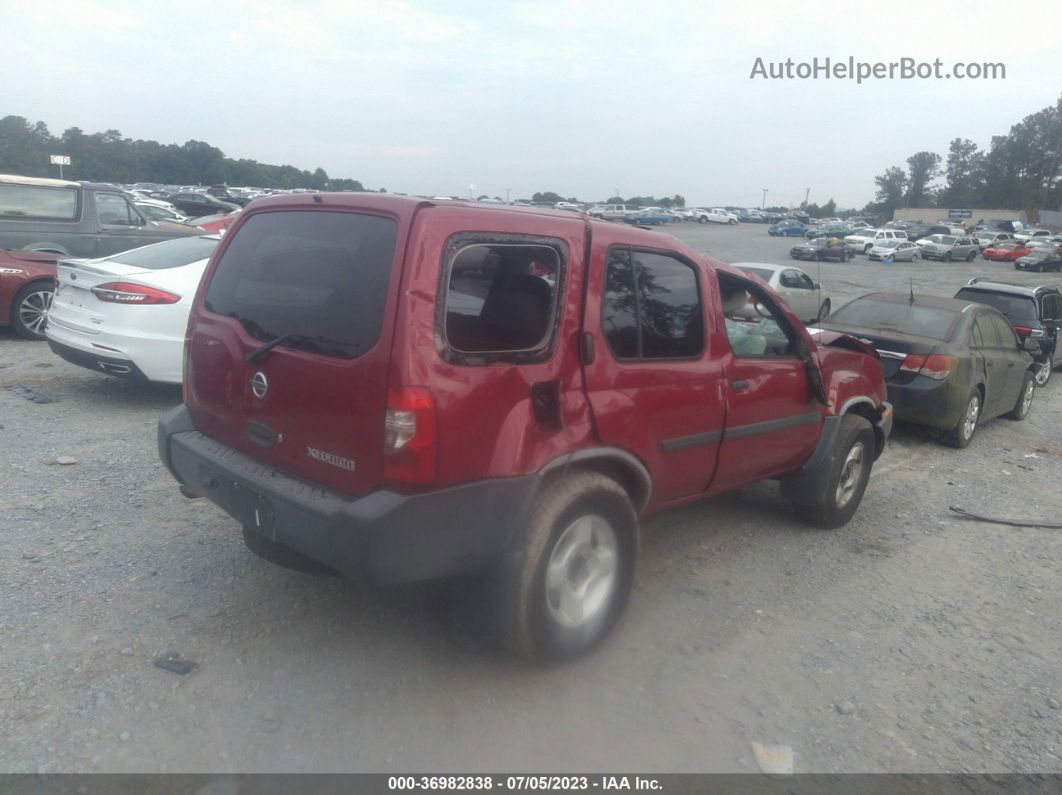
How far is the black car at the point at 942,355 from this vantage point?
316 inches

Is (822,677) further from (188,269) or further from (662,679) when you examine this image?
(188,269)

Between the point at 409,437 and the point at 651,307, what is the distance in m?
1.51

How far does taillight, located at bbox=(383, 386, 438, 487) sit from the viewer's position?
3.05 metres

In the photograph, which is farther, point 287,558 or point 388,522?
point 287,558

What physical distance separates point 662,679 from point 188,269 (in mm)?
5763

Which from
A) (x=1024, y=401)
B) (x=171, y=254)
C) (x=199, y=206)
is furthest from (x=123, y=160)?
(x=1024, y=401)

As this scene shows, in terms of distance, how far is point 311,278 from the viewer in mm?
3500

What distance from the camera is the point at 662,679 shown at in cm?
370

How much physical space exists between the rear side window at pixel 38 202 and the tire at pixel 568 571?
33.4 feet

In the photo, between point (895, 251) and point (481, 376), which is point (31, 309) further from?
point (895, 251)

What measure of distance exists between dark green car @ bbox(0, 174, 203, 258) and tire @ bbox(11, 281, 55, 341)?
3.66 ft

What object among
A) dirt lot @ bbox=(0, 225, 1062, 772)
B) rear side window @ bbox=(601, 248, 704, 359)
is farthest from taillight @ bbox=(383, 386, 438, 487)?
rear side window @ bbox=(601, 248, 704, 359)

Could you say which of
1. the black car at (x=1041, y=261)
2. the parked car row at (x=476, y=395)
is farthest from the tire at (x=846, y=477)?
the black car at (x=1041, y=261)

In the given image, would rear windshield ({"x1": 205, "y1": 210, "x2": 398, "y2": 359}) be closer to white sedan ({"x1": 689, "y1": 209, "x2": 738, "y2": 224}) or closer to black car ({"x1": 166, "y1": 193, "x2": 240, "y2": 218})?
black car ({"x1": 166, "y1": 193, "x2": 240, "y2": 218})
